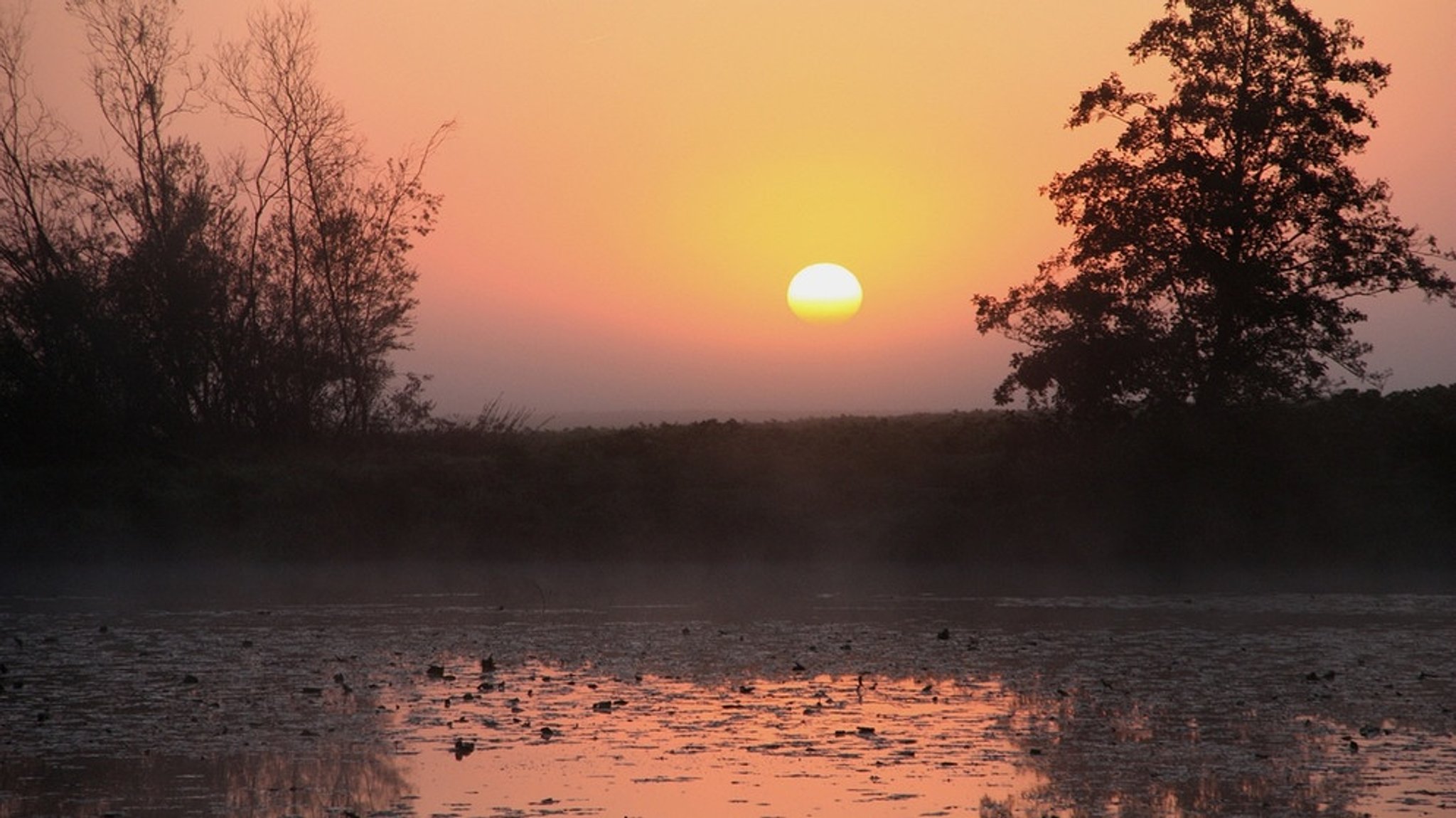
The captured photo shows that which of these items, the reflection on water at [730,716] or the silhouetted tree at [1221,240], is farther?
the silhouetted tree at [1221,240]

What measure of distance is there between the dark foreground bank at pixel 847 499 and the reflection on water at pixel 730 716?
327 inches

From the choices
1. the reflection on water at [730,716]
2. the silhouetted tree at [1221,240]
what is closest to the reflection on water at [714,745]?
the reflection on water at [730,716]

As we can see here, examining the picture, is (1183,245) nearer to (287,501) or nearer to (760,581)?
(760,581)

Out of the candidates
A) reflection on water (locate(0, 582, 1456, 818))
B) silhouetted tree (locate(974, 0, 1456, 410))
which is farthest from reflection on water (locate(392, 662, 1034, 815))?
silhouetted tree (locate(974, 0, 1456, 410))

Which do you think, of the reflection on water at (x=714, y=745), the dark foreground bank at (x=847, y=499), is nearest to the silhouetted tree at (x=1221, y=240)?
the dark foreground bank at (x=847, y=499)

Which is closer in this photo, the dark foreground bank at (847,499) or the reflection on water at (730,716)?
the reflection on water at (730,716)

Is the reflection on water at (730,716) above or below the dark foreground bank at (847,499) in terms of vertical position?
below

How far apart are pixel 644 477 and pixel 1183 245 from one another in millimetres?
11349

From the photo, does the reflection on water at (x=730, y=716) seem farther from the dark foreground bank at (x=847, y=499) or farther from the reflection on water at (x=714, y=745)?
the dark foreground bank at (x=847, y=499)

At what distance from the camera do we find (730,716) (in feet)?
42.0

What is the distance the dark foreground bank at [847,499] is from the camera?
1131 inches

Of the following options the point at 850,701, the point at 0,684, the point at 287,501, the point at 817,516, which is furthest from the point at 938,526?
the point at 0,684

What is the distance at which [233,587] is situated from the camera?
83.3ft

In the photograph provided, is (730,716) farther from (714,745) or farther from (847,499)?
(847,499)
